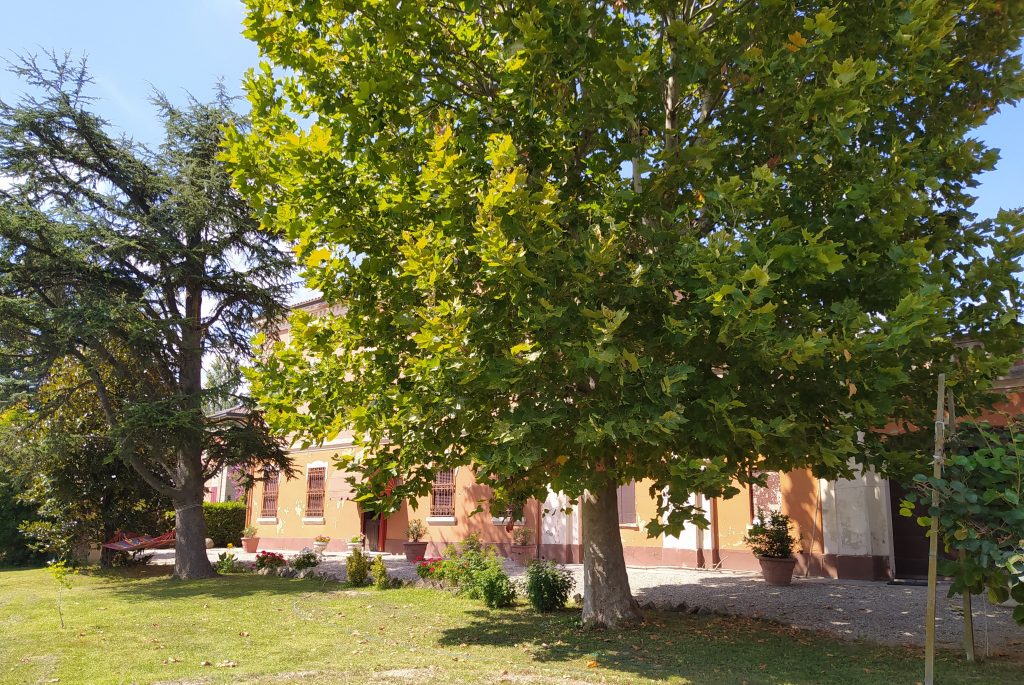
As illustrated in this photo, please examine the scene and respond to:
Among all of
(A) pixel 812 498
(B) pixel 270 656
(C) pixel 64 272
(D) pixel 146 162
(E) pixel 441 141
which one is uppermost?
(D) pixel 146 162

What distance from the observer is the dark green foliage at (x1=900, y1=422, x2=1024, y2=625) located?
5.73m

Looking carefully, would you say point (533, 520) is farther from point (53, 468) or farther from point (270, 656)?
point (53, 468)

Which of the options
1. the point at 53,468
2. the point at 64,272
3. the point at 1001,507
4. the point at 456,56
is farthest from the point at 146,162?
the point at 1001,507

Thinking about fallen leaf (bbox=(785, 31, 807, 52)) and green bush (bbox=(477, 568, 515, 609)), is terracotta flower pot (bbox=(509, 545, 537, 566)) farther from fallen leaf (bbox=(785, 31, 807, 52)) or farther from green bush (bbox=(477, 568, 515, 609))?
fallen leaf (bbox=(785, 31, 807, 52))

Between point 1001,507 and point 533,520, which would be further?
point 533,520

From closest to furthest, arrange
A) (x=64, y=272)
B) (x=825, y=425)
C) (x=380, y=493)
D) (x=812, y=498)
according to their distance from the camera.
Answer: (x=825, y=425) → (x=380, y=493) → (x=812, y=498) → (x=64, y=272)

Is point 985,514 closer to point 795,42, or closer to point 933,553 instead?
point 933,553

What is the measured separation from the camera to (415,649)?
7949mm

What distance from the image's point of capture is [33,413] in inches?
613

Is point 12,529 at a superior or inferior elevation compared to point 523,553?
superior

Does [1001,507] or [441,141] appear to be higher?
[441,141]

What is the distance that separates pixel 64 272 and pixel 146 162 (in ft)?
10.7

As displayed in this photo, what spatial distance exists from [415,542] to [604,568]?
10.8 m

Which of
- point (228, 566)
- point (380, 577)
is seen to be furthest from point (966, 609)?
point (228, 566)
